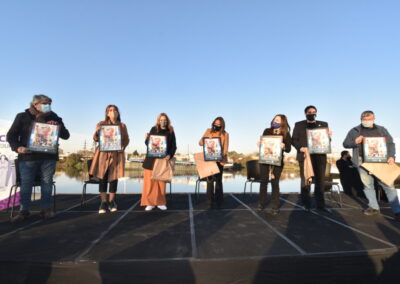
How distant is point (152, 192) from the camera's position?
3982 mm

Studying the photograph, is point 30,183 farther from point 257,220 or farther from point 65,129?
point 257,220

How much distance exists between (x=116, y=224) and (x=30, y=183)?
4.60ft

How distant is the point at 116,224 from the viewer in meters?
2.96

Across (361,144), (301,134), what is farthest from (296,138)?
(361,144)

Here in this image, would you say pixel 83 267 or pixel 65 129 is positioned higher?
pixel 65 129

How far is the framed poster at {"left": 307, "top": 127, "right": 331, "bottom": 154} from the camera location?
3760 mm

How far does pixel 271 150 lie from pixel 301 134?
72 cm

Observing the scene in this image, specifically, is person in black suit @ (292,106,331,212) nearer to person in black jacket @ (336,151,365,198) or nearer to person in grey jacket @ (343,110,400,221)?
person in grey jacket @ (343,110,400,221)

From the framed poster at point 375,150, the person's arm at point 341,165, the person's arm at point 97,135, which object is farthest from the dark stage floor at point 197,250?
the person's arm at point 341,165

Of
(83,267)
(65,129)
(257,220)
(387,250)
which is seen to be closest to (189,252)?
(83,267)

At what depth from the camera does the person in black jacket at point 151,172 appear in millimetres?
3947

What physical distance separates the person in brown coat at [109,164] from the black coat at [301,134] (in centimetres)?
294

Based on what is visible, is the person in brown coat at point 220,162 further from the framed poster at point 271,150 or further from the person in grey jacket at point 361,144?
the person in grey jacket at point 361,144

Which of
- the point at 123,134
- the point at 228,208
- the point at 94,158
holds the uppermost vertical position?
the point at 123,134
